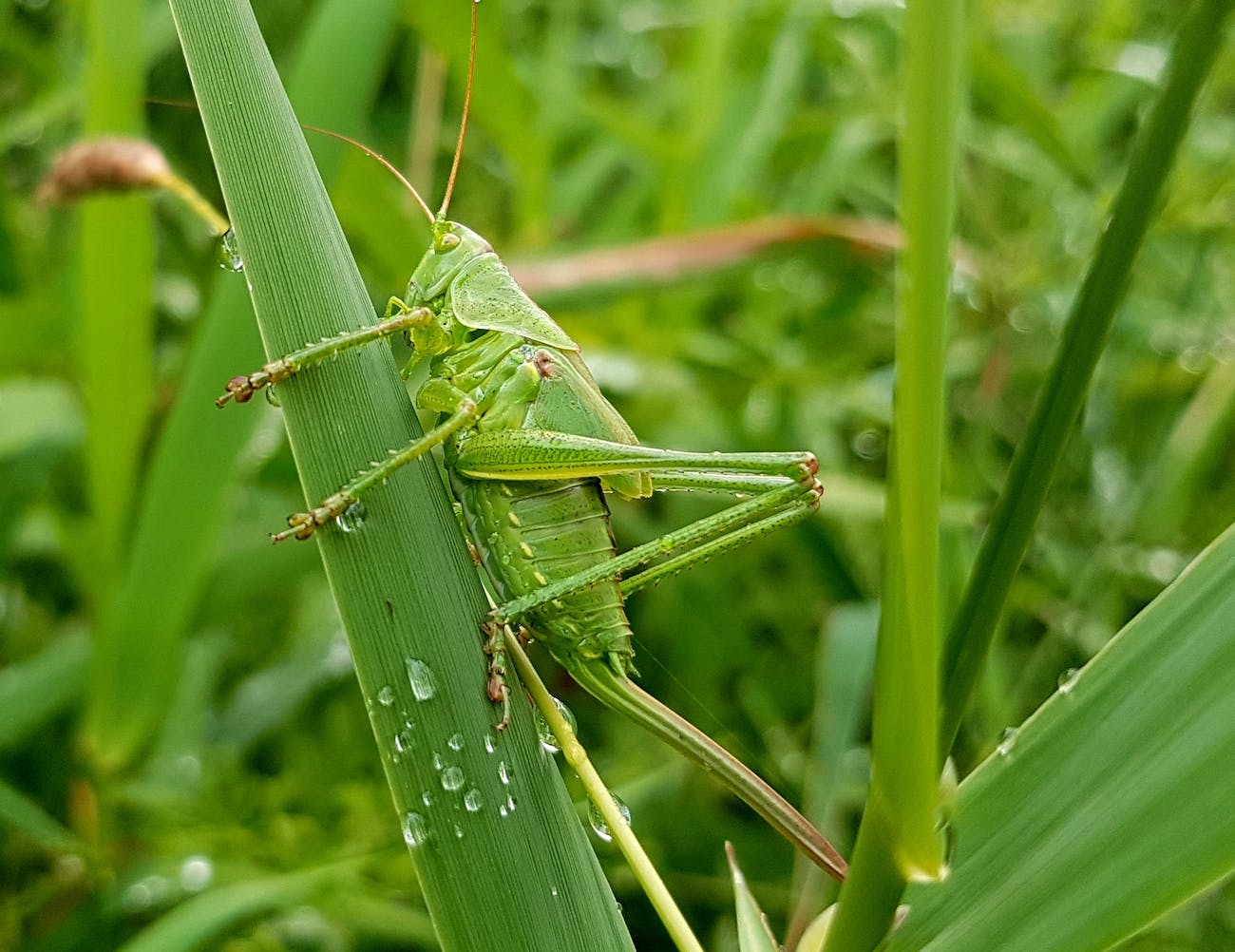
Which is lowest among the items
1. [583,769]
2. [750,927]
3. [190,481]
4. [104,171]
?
[750,927]

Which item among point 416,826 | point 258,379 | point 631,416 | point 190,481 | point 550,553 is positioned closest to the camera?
point 416,826

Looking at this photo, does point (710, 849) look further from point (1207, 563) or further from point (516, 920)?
point (1207, 563)

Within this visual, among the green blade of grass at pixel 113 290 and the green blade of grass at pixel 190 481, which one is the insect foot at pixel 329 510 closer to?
the green blade of grass at pixel 190 481

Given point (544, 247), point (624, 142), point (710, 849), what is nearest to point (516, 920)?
point (710, 849)

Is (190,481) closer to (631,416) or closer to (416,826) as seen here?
(416,826)

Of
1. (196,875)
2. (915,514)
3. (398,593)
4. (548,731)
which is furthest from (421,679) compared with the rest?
(196,875)

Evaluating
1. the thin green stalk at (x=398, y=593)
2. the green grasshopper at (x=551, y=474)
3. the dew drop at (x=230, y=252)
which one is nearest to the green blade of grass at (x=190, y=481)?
the green grasshopper at (x=551, y=474)

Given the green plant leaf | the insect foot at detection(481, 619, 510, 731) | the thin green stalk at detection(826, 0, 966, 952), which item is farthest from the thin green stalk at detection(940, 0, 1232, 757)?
the insect foot at detection(481, 619, 510, 731)
